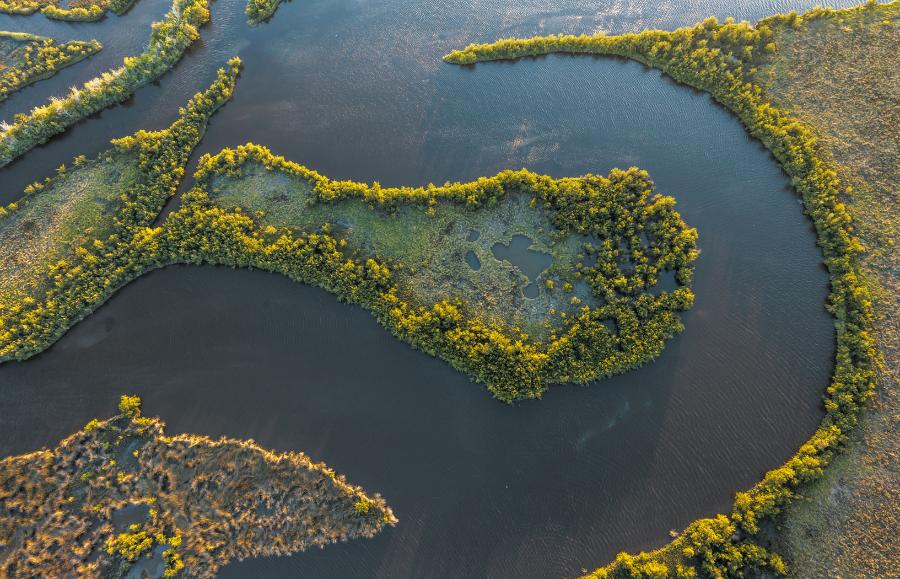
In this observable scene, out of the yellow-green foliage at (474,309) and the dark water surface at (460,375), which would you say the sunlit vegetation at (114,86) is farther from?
the yellow-green foliage at (474,309)

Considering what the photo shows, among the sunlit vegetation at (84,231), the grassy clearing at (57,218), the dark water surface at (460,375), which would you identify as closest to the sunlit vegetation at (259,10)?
the dark water surface at (460,375)

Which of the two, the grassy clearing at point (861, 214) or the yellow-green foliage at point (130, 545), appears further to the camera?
the yellow-green foliage at point (130, 545)

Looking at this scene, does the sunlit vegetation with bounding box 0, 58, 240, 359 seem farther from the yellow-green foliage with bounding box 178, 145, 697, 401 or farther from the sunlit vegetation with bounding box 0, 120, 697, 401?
the yellow-green foliage with bounding box 178, 145, 697, 401

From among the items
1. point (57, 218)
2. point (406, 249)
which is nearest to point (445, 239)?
point (406, 249)

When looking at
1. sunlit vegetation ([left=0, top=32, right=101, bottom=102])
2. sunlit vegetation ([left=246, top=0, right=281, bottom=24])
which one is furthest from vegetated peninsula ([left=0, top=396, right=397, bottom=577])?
sunlit vegetation ([left=246, top=0, right=281, bottom=24])

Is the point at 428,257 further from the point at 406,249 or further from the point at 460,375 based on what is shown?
the point at 460,375

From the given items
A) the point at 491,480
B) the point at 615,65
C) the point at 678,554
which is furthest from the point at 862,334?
the point at 615,65

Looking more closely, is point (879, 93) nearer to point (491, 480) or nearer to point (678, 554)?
point (678, 554)
